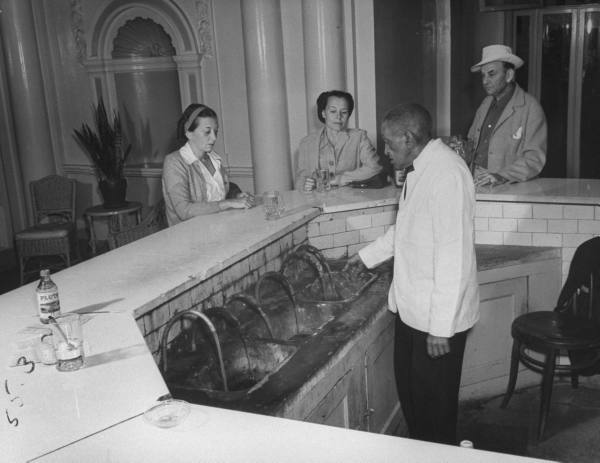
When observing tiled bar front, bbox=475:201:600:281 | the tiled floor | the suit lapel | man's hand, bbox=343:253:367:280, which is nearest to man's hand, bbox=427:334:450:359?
man's hand, bbox=343:253:367:280

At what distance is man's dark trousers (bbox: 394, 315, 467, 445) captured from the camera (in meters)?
2.99

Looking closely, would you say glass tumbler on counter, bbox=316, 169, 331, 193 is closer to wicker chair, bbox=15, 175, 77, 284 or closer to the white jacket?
the white jacket

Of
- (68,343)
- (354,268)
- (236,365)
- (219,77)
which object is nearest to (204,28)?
(219,77)

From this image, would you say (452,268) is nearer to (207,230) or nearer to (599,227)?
(207,230)

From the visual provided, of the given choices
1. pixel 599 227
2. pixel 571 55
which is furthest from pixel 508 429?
pixel 571 55

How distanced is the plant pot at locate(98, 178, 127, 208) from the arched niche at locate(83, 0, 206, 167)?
2.54ft

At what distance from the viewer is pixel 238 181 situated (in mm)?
6973

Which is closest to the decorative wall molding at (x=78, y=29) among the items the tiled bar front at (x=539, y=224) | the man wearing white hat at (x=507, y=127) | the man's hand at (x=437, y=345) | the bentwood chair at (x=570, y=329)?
the man wearing white hat at (x=507, y=127)

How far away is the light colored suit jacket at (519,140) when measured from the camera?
426cm

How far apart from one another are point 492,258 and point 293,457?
262 cm

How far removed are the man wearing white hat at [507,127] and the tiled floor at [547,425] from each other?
1301 mm

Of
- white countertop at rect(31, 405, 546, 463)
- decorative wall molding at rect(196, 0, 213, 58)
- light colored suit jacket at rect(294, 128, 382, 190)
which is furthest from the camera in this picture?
decorative wall molding at rect(196, 0, 213, 58)

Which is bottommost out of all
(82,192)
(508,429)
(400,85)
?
(508,429)

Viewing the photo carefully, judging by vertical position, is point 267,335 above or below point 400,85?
below
